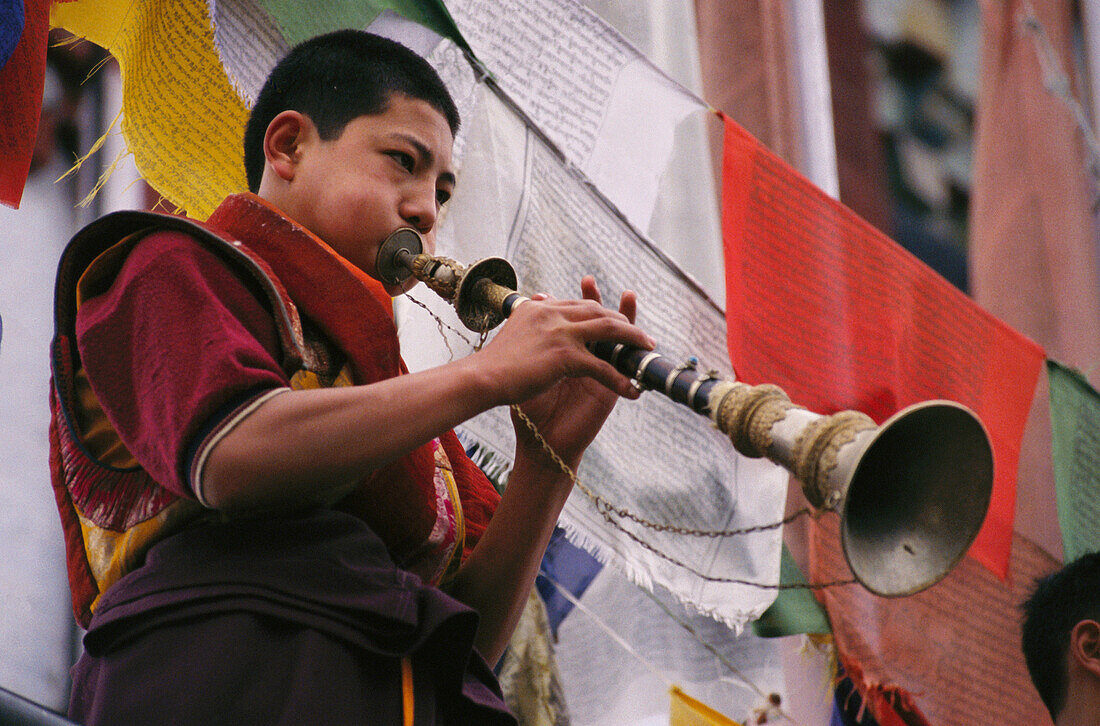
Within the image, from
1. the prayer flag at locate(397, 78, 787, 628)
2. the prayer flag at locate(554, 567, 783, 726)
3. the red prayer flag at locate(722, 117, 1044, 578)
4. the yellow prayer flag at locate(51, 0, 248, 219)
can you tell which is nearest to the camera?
the yellow prayer flag at locate(51, 0, 248, 219)

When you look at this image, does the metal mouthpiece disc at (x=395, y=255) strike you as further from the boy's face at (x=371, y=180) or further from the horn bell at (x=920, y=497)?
the horn bell at (x=920, y=497)

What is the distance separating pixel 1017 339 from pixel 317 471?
2.17m

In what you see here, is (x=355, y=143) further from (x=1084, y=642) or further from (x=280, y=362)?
(x=1084, y=642)

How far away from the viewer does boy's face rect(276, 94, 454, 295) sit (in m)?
1.37

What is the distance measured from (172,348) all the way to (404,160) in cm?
51

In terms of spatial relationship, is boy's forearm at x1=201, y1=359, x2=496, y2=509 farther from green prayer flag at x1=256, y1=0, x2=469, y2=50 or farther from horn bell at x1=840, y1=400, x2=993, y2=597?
green prayer flag at x1=256, y1=0, x2=469, y2=50

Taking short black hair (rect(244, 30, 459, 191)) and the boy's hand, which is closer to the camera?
the boy's hand

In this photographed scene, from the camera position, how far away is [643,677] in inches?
102

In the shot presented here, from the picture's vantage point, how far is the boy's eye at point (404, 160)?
4.67ft

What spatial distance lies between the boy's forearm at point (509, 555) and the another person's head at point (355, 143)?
349mm

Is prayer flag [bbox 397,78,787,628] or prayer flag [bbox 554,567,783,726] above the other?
prayer flag [bbox 397,78,787,628]

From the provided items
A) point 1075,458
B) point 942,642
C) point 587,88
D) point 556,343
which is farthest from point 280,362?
point 1075,458

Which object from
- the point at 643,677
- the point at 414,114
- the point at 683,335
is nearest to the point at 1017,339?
the point at 683,335

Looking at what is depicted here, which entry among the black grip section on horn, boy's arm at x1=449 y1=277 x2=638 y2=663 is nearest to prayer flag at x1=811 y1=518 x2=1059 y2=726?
boy's arm at x1=449 y1=277 x2=638 y2=663
